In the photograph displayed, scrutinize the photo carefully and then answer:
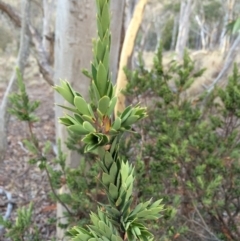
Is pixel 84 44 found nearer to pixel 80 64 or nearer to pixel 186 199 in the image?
pixel 80 64

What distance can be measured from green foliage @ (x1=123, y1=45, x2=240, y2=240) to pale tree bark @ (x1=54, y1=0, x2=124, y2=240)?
340 mm

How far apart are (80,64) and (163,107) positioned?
62cm

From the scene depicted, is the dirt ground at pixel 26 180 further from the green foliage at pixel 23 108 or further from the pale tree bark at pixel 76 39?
the green foliage at pixel 23 108

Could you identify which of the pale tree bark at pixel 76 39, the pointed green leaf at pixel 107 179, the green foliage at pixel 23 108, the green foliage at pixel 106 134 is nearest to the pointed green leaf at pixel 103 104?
the green foliage at pixel 106 134

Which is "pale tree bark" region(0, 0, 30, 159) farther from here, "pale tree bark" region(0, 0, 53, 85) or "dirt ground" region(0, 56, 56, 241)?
"dirt ground" region(0, 56, 56, 241)

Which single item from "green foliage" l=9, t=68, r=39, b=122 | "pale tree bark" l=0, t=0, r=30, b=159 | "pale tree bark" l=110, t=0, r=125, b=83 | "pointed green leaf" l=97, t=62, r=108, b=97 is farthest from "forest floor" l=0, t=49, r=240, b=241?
"pointed green leaf" l=97, t=62, r=108, b=97

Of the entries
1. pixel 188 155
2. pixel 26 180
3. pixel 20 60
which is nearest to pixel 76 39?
pixel 188 155

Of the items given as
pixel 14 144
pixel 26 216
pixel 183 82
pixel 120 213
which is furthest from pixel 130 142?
pixel 14 144

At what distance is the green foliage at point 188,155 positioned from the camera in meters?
1.99

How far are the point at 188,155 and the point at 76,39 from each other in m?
1.04

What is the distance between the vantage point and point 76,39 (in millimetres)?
2395

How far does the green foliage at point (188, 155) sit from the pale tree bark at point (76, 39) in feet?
1.11

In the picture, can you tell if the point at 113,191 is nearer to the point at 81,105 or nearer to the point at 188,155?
the point at 81,105

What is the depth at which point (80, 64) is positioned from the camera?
244cm
